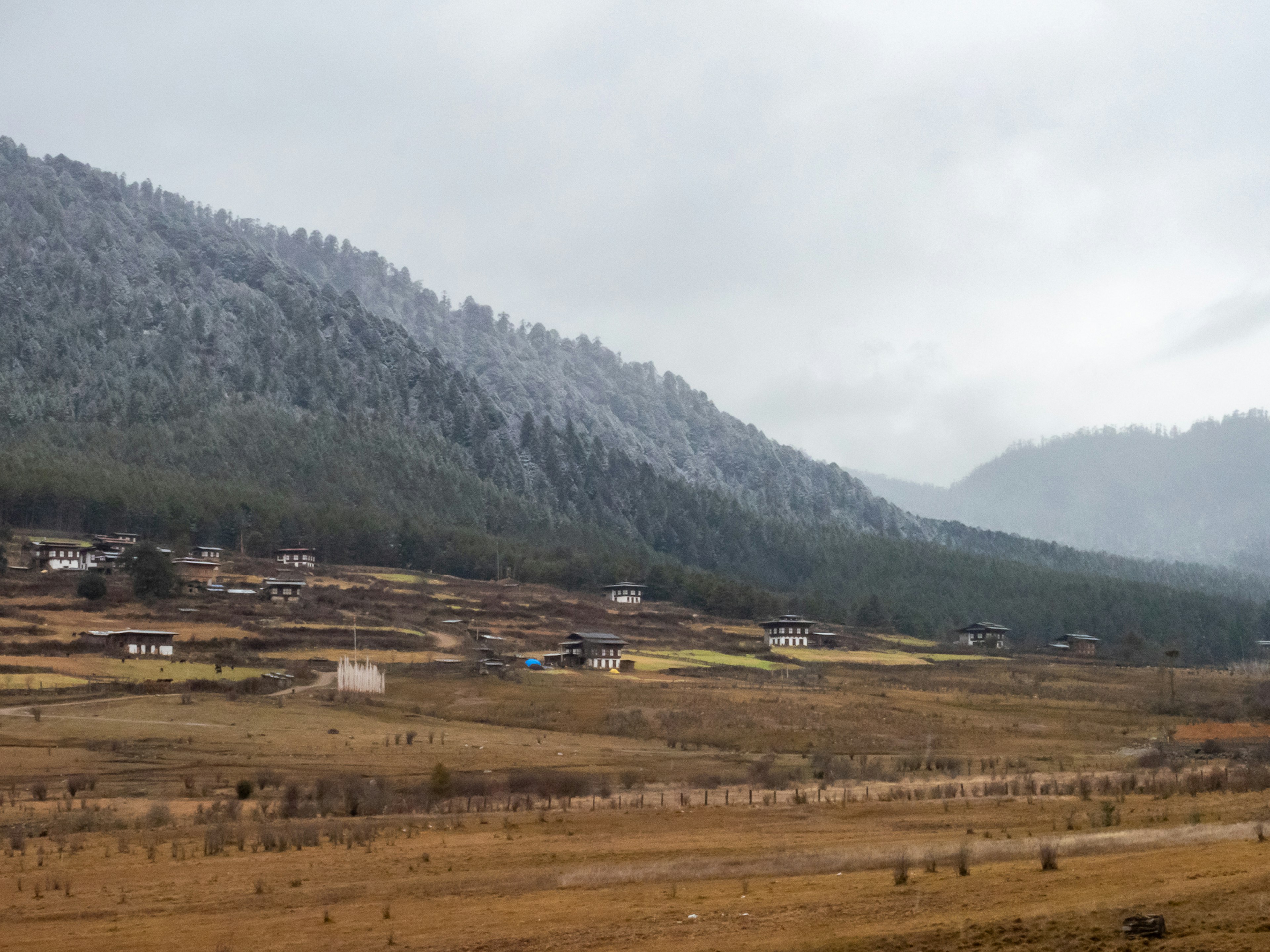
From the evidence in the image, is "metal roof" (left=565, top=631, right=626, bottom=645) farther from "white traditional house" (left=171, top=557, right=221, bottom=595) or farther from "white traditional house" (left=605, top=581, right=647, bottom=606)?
"white traditional house" (left=605, top=581, right=647, bottom=606)

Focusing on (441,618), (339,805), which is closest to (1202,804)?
(339,805)

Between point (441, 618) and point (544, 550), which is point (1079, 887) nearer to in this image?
point (441, 618)

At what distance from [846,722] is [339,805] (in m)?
36.3

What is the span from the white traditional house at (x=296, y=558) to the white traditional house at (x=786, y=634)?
56370 millimetres

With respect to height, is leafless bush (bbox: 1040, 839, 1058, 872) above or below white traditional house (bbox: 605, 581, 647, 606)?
below

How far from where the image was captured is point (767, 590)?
190750mm

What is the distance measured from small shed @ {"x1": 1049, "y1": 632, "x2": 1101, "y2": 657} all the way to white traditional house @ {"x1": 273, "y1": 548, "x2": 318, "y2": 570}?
9872 centimetres

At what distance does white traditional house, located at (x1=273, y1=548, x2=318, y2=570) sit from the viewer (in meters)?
145

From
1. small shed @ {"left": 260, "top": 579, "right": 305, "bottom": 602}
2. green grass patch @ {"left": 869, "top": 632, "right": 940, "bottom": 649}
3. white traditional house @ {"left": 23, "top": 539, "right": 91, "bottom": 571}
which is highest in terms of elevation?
white traditional house @ {"left": 23, "top": 539, "right": 91, "bottom": 571}

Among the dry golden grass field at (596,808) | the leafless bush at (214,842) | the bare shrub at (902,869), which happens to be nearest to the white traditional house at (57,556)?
the dry golden grass field at (596,808)

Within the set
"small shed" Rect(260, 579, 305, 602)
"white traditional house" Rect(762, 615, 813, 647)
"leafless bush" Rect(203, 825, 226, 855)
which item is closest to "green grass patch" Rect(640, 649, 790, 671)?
"white traditional house" Rect(762, 615, 813, 647)

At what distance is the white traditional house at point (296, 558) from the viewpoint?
145 m

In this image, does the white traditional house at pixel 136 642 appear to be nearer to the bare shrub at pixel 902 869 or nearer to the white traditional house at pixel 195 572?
the white traditional house at pixel 195 572

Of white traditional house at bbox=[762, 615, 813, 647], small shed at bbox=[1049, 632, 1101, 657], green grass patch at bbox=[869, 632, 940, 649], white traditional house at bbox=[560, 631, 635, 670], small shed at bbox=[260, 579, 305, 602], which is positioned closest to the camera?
white traditional house at bbox=[560, 631, 635, 670]
